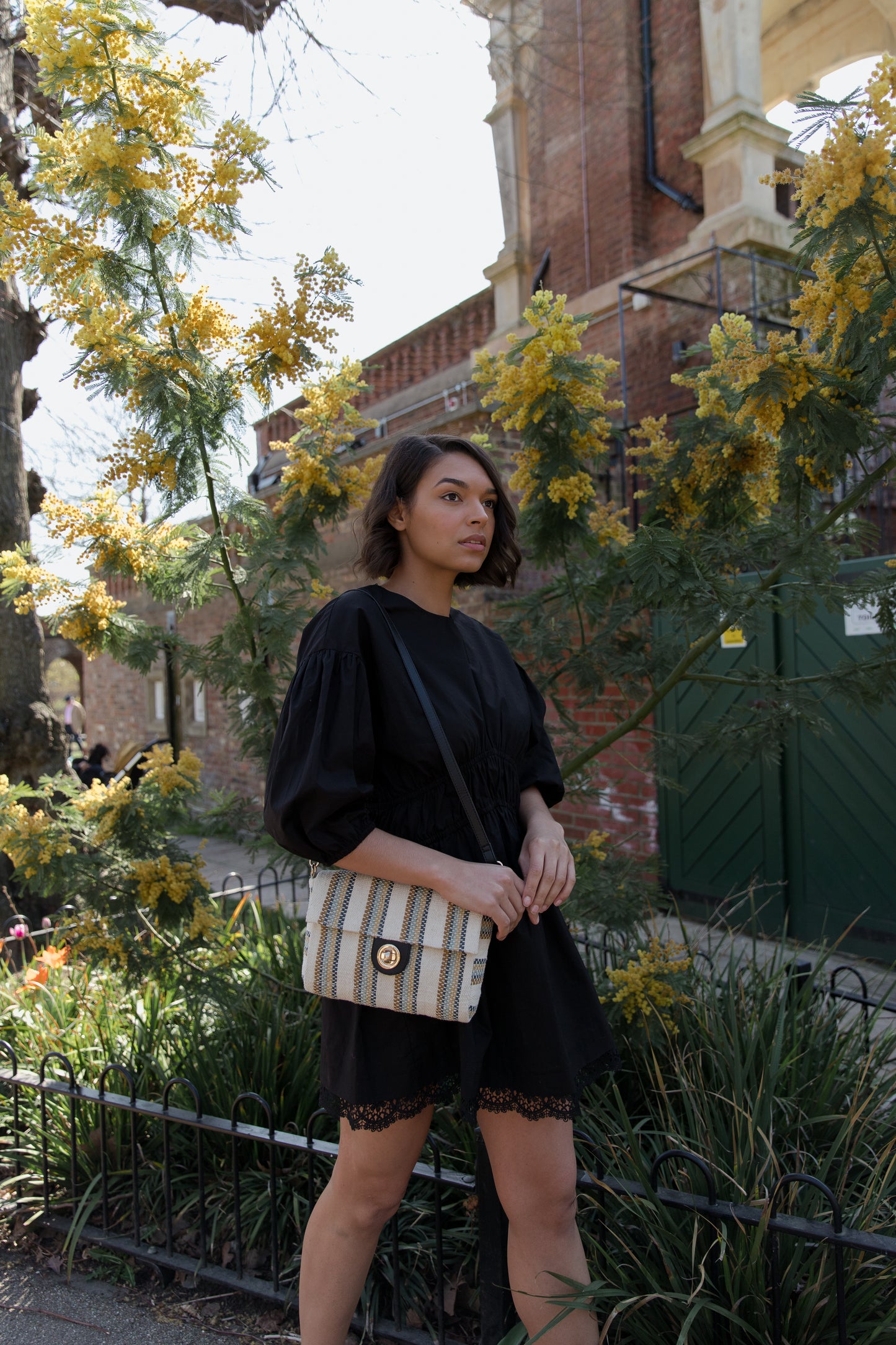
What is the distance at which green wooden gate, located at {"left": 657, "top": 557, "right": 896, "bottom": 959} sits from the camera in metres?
4.96

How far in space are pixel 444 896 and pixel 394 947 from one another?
120 mm

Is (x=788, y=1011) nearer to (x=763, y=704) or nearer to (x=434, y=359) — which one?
(x=763, y=704)

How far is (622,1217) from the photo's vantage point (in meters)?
2.05

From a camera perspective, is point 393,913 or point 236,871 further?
point 236,871

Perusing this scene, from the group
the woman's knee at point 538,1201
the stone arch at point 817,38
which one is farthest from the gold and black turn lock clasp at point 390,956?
the stone arch at point 817,38

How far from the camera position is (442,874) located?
1.50 m

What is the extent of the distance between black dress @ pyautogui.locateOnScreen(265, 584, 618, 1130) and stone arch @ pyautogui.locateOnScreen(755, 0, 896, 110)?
951 cm

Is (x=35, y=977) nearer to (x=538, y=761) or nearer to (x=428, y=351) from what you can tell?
(x=538, y=761)

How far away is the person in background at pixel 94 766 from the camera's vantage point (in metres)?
11.0

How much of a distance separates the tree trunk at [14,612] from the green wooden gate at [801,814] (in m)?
3.38

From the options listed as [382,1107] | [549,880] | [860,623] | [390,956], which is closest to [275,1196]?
[382,1107]

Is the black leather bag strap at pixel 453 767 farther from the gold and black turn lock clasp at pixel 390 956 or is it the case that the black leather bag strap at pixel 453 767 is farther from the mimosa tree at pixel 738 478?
the mimosa tree at pixel 738 478

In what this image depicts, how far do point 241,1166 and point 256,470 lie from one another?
9174 millimetres

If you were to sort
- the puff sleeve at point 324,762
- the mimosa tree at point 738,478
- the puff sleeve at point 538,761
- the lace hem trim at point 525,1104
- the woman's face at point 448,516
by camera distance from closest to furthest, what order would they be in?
the puff sleeve at point 324,762 < the lace hem trim at point 525,1104 < the woman's face at point 448,516 < the puff sleeve at point 538,761 < the mimosa tree at point 738,478
